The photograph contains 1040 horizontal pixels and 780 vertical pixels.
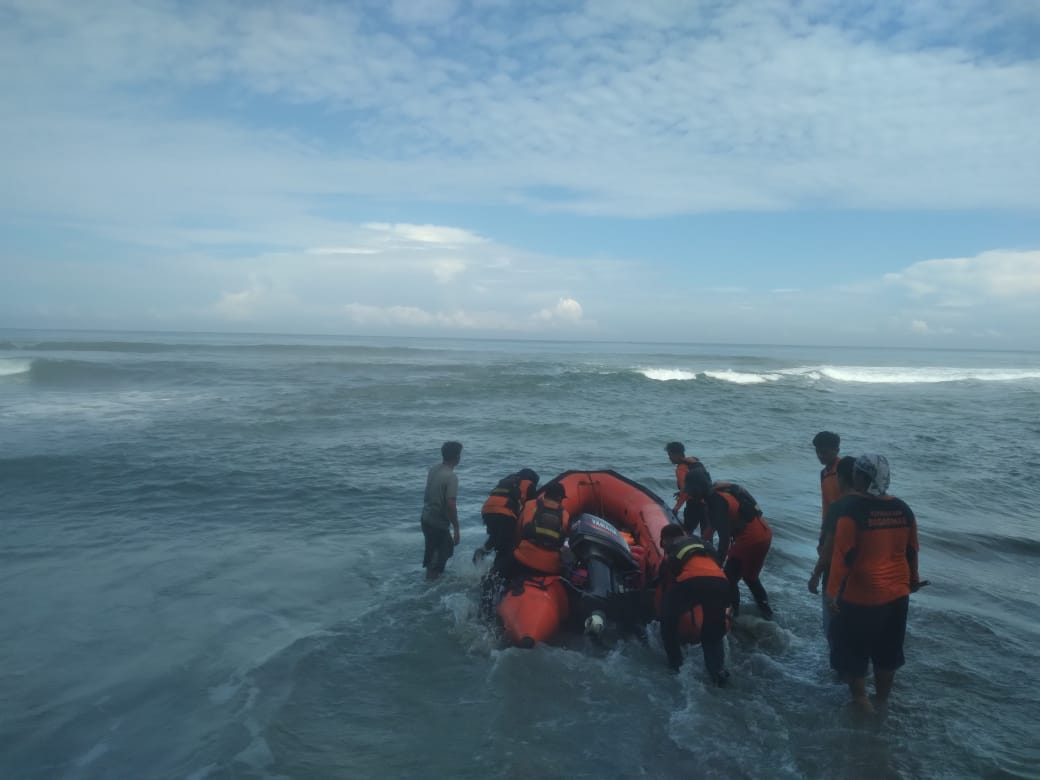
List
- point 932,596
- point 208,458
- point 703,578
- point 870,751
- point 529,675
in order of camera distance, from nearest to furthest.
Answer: point 870,751 → point 703,578 → point 529,675 → point 932,596 → point 208,458

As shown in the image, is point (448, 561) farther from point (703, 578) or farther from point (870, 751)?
point (870, 751)

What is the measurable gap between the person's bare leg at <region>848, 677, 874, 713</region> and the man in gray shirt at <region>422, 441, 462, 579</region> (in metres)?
3.54

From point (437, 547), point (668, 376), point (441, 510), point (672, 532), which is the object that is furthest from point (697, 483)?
point (668, 376)

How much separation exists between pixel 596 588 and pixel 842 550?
7.00 feet

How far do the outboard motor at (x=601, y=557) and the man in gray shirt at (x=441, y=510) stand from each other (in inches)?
50.5

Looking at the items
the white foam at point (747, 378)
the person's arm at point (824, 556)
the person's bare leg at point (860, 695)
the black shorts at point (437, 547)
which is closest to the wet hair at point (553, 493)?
the black shorts at point (437, 547)

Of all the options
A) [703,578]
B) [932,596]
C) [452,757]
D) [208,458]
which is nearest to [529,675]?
[452,757]

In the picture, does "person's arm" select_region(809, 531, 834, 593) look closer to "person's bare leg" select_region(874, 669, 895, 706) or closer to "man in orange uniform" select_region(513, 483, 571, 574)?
"person's bare leg" select_region(874, 669, 895, 706)

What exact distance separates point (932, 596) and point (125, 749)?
693cm

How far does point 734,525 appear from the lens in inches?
217

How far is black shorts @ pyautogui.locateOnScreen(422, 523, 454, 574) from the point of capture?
6.66 metres

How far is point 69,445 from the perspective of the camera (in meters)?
12.9

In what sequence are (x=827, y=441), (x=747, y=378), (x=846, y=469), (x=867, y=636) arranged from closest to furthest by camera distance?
1. (x=867, y=636)
2. (x=846, y=469)
3. (x=827, y=441)
4. (x=747, y=378)

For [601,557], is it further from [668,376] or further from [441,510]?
[668,376]
